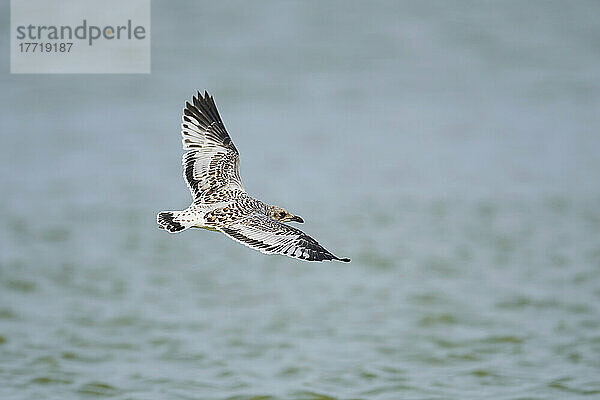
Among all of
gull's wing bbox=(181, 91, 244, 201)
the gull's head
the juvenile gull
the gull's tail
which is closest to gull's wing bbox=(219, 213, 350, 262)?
the juvenile gull

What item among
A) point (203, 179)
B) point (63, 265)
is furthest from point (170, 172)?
point (203, 179)

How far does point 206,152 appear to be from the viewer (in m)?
6.07

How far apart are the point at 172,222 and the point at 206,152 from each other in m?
1.27

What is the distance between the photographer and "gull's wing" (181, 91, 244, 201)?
5727mm

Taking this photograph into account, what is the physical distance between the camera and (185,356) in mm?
11305

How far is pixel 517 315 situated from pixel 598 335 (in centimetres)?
103

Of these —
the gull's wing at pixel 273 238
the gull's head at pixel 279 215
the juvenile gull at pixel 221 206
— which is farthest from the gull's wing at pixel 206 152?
the gull's wing at pixel 273 238

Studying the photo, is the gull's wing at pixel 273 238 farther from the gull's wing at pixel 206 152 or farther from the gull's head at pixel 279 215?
the gull's wing at pixel 206 152

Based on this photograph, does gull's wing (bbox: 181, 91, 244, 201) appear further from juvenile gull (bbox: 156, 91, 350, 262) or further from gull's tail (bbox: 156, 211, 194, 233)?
gull's tail (bbox: 156, 211, 194, 233)

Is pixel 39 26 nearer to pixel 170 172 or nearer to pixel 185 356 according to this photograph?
pixel 170 172

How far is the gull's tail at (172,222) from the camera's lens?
187 inches

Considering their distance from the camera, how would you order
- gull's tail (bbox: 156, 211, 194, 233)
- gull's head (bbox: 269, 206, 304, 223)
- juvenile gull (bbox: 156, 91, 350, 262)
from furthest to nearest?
gull's head (bbox: 269, 206, 304, 223), juvenile gull (bbox: 156, 91, 350, 262), gull's tail (bbox: 156, 211, 194, 233)

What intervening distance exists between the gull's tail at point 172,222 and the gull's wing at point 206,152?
0.67 metres

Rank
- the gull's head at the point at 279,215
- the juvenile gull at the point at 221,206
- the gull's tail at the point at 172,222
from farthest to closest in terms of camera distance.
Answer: the gull's head at the point at 279,215 < the juvenile gull at the point at 221,206 < the gull's tail at the point at 172,222
